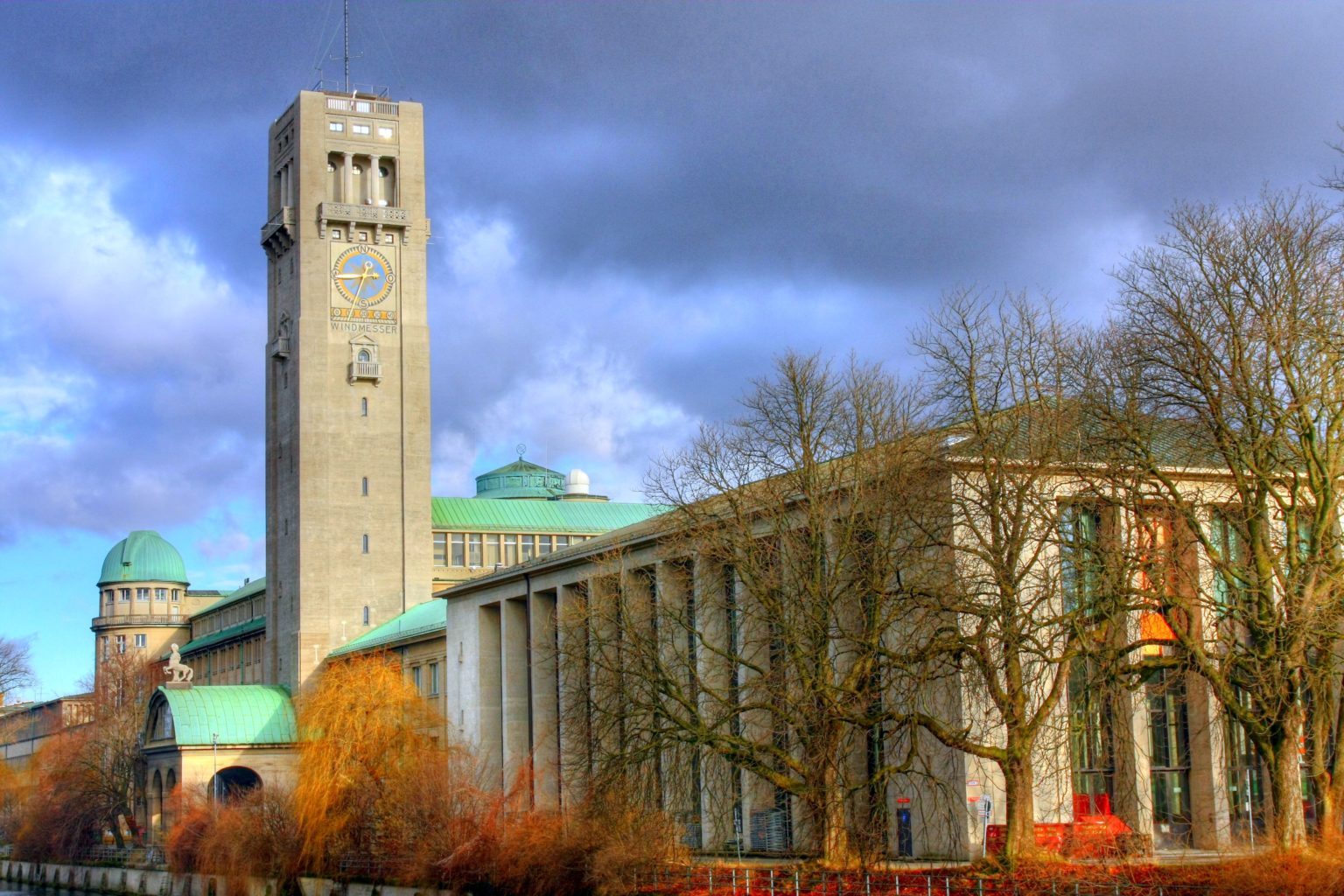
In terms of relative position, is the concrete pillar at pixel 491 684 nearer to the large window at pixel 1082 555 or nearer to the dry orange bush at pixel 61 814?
the dry orange bush at pixel 61 814

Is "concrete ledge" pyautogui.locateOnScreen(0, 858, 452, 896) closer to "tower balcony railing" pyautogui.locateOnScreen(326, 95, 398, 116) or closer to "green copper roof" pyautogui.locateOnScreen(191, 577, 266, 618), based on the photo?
"green copper roof" pyautogui.locateOnScreen(191, 577, 266, 618)

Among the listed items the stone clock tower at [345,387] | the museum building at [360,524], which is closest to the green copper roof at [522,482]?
the museum building at [360,524]

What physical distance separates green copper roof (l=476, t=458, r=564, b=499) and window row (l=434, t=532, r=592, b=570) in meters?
13.2

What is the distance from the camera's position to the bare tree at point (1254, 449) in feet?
125

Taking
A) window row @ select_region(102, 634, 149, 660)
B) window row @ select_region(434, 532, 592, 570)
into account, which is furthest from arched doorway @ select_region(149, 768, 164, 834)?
window row @ select_region(102, 634, 149, 660)

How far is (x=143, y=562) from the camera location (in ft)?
570

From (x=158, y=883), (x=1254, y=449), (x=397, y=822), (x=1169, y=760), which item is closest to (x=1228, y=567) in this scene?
(x=1254, y=449)

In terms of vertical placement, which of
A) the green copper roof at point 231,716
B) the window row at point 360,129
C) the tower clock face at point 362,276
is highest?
the window row at point 360,129

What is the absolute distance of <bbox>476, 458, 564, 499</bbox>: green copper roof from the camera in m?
137

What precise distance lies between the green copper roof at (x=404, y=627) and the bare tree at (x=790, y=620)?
43.7 meters

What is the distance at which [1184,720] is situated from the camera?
55656 millimetres

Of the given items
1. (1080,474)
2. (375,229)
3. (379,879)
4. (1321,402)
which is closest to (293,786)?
(379,879)

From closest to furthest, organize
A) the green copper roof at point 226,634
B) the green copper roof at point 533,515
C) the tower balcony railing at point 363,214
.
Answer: the tower balcony railing at point 363,214 → the green copper roof at point 533,515 → the green copper roof at point 226,634

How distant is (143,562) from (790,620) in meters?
140
